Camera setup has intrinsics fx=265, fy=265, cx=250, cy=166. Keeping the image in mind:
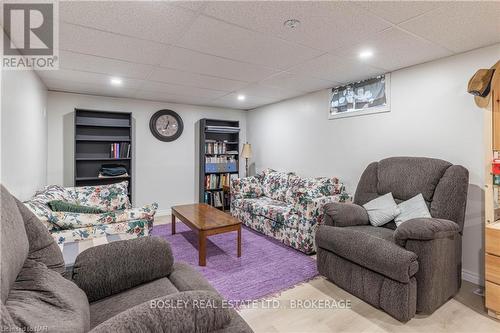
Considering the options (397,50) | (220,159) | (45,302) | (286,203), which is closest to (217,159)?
(220,159)

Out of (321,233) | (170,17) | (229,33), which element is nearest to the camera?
(170,17)

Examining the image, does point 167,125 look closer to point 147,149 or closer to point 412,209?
point 147,149

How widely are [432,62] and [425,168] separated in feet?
3.69

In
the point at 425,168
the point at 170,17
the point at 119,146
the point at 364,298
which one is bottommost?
the point at 364,298

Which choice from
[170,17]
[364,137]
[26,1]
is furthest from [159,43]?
[364,137]

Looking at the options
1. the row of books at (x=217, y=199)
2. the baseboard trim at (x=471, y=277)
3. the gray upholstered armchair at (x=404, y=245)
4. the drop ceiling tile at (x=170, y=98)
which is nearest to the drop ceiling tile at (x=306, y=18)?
the gray upholstered armchair at (x=404, y=245)

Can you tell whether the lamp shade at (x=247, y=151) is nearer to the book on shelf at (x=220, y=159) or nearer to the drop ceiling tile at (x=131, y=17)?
the book on shelf at (x=220, y=159)

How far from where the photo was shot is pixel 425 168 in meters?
2.52

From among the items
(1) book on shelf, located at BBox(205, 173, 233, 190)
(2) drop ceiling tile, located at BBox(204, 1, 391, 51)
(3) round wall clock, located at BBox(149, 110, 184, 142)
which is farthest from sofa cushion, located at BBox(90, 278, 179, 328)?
(3) round wall clock, located at BBox(149, 110, 184, 142)

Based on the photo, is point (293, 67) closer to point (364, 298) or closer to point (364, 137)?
point (364, 137)

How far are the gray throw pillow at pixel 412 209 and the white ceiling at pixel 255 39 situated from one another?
138cm

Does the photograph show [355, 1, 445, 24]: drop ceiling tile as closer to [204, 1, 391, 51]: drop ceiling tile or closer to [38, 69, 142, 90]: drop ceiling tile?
[204, 1, 391, 51]: drop ceiling tile

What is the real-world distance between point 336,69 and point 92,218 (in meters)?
2.90

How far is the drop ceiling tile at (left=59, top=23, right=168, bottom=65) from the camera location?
210 cm
